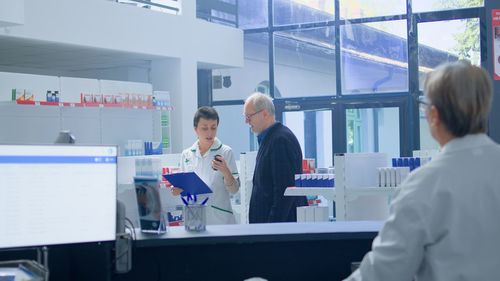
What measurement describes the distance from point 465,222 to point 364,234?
0.96m

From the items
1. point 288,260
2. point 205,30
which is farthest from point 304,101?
point 288,260

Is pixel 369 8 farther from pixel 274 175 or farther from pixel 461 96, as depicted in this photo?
pixel 461 96

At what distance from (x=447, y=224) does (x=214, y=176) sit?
3.11m

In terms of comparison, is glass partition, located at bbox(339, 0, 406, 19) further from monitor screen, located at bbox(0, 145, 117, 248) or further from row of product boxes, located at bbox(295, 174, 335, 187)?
monitor screen, located at bbox(0, 145, 117, 248)

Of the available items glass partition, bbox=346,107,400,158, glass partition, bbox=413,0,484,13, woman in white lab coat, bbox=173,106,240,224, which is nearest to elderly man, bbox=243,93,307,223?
woman in white lab coat, bbox=173,106,240,224

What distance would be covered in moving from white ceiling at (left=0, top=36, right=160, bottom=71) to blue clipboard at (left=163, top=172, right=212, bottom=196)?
5111 millimetres

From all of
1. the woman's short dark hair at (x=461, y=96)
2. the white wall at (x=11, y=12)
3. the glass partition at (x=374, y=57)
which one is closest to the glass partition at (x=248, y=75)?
the glass partition at (x=374, y=57)

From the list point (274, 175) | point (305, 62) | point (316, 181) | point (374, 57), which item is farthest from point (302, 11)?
point (274, 175)

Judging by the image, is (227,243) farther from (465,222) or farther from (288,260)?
(465,222)

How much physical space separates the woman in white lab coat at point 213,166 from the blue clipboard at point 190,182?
1.51 m

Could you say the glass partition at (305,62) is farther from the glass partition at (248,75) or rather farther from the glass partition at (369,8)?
the glass partition at (369,8)

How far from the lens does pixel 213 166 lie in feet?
15.5

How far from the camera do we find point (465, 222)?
1.75 m

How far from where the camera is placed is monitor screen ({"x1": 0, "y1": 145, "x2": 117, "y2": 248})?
2.25 metres
